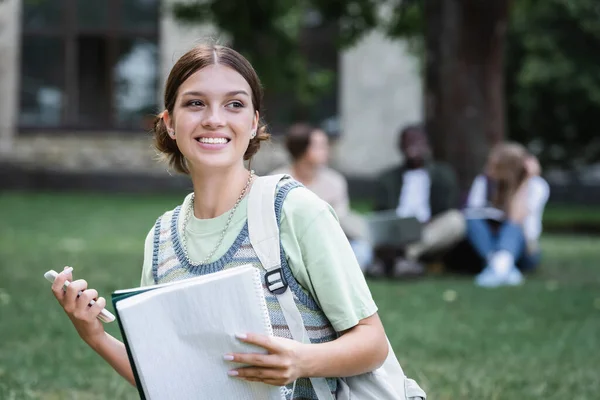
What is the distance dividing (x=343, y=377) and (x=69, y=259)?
26.3 feet

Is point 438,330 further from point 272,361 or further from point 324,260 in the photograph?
point 272,361

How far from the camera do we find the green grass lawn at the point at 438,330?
477cm

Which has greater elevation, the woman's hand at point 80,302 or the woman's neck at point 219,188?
the woman's neck at point 219,188

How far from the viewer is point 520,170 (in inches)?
371

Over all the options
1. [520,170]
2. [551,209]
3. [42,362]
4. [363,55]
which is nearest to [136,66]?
[363,55]

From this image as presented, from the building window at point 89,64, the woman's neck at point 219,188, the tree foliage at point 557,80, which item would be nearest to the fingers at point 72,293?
the woman's neck at point 219,188

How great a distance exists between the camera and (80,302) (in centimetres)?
253

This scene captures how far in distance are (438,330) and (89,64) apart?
2011cm

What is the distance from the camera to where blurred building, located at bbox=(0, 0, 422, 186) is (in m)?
24.5

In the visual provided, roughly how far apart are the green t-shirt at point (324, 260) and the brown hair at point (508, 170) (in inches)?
280

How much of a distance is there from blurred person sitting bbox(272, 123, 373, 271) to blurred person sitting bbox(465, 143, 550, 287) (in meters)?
1.05

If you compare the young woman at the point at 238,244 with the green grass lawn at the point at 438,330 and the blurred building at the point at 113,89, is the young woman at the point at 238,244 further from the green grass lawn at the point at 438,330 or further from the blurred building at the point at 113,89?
the blurred building at the point at 113,89

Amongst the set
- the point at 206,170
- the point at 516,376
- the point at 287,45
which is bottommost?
the point at 516,376

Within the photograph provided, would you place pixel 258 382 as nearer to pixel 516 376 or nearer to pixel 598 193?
pixel 516 376
